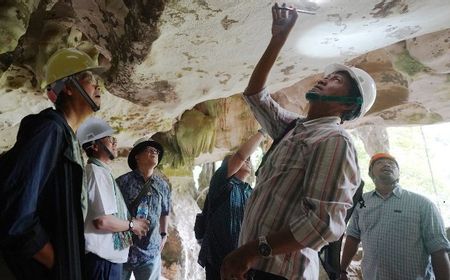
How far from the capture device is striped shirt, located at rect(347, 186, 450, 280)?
3.12 metres

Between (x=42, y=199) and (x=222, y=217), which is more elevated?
(x=42, y=199)

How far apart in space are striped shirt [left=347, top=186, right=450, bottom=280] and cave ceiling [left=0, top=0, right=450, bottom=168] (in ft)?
5.72

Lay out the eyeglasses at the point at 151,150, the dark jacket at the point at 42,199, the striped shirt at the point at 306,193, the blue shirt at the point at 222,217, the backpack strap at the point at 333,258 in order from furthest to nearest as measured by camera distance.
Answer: the eyeglasses at the point at 151,150 < the blue shirt at the point at 222,217 < the backpack strap at the point at 333,258 < the striped shirt at the point at 306,193 < the dark jacket at the point at 42,199

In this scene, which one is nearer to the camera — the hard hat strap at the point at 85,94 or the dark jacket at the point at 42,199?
the dark jacket at the point at 42,199

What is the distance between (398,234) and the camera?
3.25 meters

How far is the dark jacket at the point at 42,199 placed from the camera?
4.47ft

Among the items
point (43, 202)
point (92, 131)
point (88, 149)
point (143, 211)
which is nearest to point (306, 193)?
point (43, 202)

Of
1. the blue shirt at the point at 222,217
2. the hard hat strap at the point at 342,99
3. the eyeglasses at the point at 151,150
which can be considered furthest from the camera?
the eyeglasses at the point at 151,150

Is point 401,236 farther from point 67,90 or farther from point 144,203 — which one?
point 67,90

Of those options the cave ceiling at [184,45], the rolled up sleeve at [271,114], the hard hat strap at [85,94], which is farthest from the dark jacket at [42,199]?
the cave ceiling at [184,45]

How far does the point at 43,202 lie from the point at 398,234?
3060 mm

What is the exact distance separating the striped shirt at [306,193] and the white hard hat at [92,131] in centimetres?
183

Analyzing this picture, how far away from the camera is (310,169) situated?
158 cm

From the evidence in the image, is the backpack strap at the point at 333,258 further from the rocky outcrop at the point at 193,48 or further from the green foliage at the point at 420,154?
the green foliage at the point at 420,154
